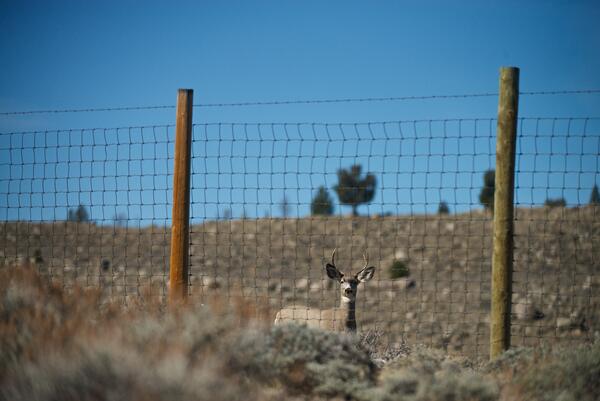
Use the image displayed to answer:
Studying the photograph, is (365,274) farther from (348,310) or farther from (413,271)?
(413,271)

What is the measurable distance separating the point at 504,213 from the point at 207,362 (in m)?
3.90

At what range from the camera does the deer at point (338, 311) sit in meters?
10.3

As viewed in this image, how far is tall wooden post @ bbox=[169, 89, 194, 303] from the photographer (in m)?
7.81

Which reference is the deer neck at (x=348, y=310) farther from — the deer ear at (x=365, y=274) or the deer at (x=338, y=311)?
the deer ear at (x=365, y=274)

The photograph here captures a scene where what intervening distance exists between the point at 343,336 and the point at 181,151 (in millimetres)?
3034

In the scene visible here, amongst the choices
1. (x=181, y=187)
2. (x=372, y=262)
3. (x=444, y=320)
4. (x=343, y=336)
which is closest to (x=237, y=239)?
(x=372, y=262)

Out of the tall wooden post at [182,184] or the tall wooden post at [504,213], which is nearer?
the tall wooden post at [504,213]

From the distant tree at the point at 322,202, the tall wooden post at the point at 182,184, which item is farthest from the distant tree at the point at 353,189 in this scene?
the tall wooden post at the point at 182,184

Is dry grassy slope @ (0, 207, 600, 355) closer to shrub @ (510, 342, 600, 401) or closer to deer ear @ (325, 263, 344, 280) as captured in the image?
deer ear @ (325, 263, 344, 280)

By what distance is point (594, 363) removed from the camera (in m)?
5.88

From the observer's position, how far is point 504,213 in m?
7.18

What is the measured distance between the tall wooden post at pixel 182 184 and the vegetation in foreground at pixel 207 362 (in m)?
1.44

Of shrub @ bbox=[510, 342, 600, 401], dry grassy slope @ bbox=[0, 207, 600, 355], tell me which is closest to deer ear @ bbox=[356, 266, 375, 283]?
dry grassy slope @ bbox=[0, 207, 600, 355]

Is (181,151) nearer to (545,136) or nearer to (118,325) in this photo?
(118,325)
